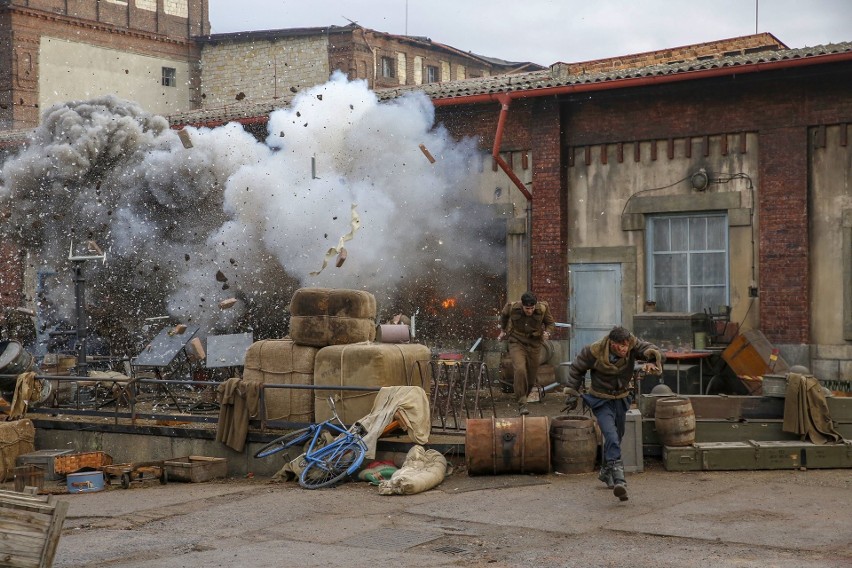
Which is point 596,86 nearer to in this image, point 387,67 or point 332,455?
point 332,455

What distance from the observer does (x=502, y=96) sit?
19.0 m

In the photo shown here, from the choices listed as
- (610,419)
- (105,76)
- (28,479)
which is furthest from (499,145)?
(105,76)

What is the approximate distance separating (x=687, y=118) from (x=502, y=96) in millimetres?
3042

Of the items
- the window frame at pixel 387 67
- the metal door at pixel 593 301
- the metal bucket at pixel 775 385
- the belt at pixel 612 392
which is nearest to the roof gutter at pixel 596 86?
the metal door at pixel 593 301

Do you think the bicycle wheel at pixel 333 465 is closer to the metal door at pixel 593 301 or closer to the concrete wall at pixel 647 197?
the metal door at pixel 593 301

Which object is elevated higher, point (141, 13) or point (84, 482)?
point (141, 13)

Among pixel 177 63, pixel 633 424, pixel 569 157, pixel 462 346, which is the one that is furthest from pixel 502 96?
pixel 177 63

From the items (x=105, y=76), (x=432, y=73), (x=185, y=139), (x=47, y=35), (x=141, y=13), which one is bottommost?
(x=185, y=139)

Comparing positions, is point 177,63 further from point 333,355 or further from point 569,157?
point 333,355

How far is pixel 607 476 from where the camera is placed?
10531mm

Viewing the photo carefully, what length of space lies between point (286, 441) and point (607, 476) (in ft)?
13.8

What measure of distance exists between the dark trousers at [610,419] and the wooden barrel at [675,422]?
92 centimetres

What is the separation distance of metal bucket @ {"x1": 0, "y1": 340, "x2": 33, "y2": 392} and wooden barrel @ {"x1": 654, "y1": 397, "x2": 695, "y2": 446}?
32.1 feet

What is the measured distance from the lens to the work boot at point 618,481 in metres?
10.0
